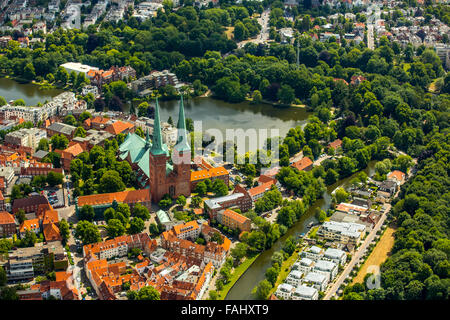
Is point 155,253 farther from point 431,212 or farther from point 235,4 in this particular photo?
point 235,4

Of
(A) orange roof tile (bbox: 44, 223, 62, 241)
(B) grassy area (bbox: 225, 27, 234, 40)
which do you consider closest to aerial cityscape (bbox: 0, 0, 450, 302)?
(A) orange roof tile (bbox: 44, 223, 62, 241)

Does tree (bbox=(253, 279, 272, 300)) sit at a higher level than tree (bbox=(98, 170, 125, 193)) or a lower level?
lower

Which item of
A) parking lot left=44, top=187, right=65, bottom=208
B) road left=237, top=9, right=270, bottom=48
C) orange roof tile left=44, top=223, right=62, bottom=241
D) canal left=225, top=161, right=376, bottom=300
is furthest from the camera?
road left=237, top=9, right=270, bottom=48

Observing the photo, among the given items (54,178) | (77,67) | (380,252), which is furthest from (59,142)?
(380,252)

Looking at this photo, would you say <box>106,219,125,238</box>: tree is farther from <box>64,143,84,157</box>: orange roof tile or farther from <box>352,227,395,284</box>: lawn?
<box>352,227,395,284</box>: lawn

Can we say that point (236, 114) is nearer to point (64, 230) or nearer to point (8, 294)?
point (64, 230)
